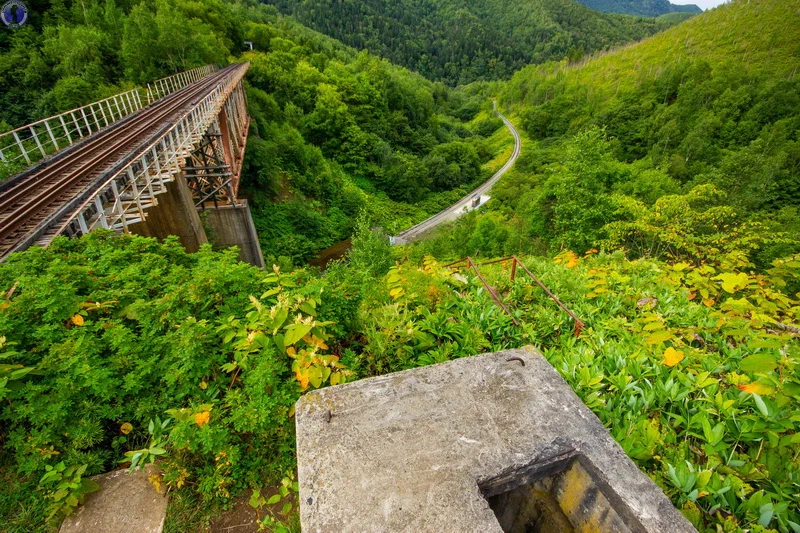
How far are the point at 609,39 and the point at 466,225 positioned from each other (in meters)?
185

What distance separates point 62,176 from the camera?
10.2 m

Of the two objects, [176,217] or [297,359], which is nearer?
[297,359]

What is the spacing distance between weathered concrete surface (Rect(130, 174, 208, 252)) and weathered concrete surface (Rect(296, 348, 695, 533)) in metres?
11.8

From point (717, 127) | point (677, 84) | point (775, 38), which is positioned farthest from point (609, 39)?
point (717, 127)

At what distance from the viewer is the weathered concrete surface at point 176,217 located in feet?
38.3

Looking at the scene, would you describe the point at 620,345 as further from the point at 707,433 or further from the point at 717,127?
the point at 717,127

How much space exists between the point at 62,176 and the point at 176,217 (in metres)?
3.21

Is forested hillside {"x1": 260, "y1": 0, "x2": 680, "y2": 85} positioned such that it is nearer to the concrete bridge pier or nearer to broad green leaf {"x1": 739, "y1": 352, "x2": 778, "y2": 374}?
the concrete bridge pier

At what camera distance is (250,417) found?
2543 millimetres

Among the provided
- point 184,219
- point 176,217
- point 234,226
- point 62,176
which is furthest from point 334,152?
point 62,176

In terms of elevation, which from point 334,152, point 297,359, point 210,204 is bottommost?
point 210,204

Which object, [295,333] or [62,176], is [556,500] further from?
[62,176]

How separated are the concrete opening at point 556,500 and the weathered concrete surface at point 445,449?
2 centimetres

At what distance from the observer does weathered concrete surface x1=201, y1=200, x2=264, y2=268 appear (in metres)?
18.4
